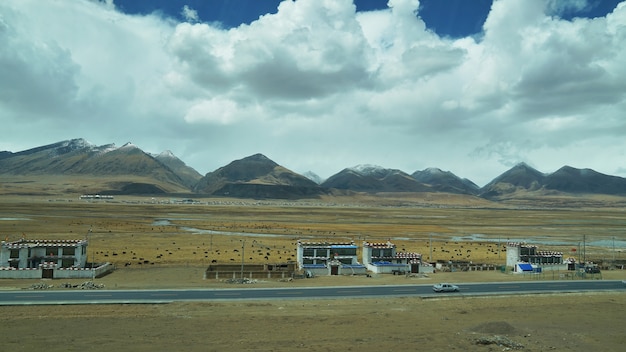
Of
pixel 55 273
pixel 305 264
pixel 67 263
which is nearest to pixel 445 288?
pixel 305 264

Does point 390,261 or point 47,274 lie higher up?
point 390,261

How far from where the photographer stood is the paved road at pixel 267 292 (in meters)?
53.4

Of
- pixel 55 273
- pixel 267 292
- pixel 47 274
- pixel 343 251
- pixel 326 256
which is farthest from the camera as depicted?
pixel 343 251

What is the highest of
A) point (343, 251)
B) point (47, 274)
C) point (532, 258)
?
point (343, 251)

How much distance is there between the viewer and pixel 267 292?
60.4 m

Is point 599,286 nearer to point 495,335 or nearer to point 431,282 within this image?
point 431,282

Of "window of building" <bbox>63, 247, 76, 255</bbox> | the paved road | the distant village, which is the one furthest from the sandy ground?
"window of building" <bbox>63, 247, 76, 255</bbox>

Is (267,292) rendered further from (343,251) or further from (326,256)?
(343,251)

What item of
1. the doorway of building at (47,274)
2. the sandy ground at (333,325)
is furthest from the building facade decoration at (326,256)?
the doorway of building at (47,274)

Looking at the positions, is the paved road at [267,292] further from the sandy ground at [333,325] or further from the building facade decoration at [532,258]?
the building facade decoration at [532,258]

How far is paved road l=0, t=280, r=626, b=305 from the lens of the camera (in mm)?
53406

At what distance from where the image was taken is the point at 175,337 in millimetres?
39500

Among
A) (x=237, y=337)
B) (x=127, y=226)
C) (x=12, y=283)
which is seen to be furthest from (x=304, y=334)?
(x=127, y=226)

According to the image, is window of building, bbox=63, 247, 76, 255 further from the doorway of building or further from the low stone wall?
the doorway of building
